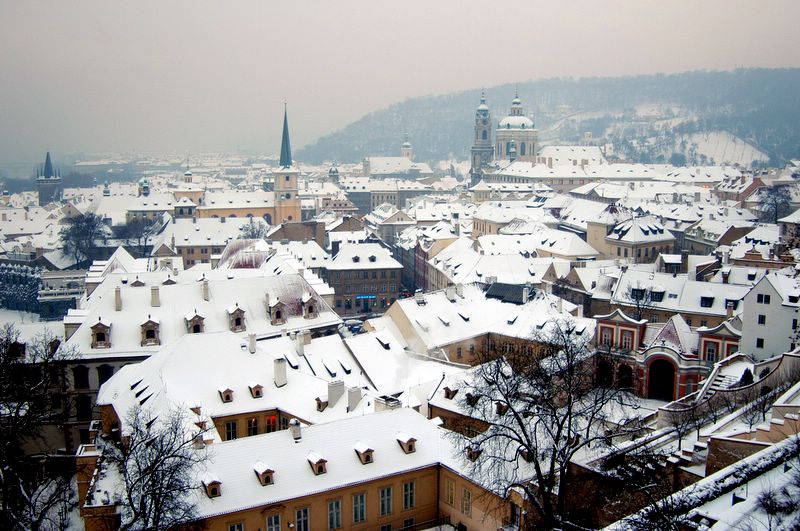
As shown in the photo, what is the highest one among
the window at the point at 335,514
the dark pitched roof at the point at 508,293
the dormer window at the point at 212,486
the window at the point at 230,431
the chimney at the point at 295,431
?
the dark pitched roof at the point at 508,293

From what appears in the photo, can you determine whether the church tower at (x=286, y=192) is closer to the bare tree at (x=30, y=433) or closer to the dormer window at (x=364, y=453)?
the bare tree at (x=30, y=433)

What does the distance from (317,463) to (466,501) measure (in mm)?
5775

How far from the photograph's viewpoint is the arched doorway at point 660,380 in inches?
1730

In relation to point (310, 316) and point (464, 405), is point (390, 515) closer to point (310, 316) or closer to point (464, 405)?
point (464, 405)

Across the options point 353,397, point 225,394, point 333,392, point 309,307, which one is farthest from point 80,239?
point 353,397

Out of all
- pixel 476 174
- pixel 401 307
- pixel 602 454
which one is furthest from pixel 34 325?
pixel 476 174

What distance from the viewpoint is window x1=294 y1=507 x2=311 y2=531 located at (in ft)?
90.7

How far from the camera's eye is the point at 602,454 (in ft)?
90.4

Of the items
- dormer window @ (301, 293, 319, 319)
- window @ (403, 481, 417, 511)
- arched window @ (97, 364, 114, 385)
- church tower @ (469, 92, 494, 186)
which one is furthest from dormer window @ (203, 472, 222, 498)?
church tower @ (469, 92, 494, 186)

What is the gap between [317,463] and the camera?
92.1ft

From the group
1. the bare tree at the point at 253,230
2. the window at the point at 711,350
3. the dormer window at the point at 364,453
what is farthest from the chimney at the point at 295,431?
the bare tree at the point at 253,230

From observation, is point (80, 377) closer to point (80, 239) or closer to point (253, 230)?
point (80, 239)

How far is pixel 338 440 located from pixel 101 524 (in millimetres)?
8616

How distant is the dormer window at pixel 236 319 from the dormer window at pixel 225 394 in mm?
11976
